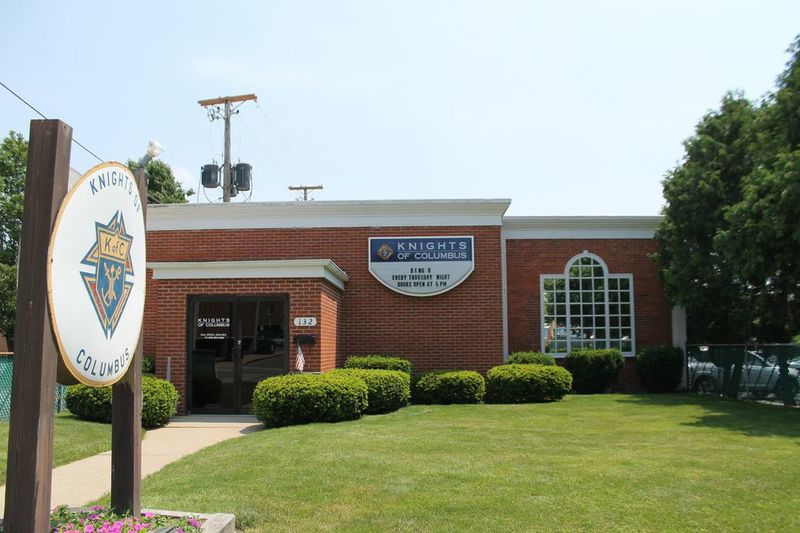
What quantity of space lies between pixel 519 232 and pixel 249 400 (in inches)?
347

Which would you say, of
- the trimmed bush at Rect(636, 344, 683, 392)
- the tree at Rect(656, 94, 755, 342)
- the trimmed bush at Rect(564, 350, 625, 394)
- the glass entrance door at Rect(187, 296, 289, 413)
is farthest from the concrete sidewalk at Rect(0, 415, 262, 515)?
the tree at Rect(656, 94, 755, 342)

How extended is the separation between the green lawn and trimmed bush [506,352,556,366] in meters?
5.46

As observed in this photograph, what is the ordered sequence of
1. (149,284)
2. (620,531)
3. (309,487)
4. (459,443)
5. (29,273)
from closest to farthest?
(29,273)
(620,531)
(309,487)
(459,443)
(149,284)

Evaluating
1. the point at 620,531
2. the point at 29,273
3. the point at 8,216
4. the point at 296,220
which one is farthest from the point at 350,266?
the point at 8,216

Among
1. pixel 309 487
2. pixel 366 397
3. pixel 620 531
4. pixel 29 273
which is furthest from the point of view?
pixel 366 397

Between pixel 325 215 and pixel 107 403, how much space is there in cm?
771

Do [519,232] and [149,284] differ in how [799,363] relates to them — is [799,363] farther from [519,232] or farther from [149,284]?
[149,284]

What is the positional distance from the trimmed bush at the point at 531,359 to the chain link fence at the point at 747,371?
3924mm

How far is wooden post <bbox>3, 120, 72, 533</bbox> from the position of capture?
3.58 metres

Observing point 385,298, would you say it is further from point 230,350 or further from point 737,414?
point 737,414

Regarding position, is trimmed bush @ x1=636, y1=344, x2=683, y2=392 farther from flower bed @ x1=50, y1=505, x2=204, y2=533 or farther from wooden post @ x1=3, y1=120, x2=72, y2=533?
wooden post @ x1=3, y1=120, x2=72, y2=533

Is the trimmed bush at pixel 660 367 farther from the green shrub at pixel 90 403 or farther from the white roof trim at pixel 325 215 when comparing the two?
the green shrub at pixel 90 403

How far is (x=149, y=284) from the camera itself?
694 inches

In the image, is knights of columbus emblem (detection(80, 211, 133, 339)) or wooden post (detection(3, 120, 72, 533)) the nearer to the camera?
wooden post (detection(3, 120, 72, 533))
